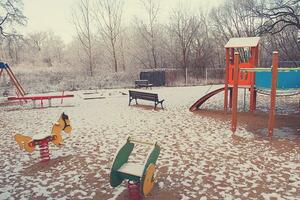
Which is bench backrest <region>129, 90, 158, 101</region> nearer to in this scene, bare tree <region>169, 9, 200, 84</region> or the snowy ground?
the snowy ground

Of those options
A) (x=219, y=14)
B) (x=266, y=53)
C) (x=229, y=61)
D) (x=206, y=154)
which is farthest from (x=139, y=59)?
(x=206, y=154)

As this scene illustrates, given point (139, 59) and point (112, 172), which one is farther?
point (139, 59)

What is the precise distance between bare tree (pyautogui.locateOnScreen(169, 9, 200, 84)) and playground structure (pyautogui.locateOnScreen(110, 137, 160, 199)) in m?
27.3

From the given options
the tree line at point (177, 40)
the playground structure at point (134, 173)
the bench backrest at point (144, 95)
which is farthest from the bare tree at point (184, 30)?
the playground structure at point (134, 173)

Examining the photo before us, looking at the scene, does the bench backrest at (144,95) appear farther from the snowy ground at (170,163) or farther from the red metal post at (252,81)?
the red metal post at (252,81)

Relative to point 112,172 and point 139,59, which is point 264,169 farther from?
point 139,59

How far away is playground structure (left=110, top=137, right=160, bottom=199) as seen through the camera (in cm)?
428

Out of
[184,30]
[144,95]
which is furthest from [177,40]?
[144,95]

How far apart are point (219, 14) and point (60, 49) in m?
34.6

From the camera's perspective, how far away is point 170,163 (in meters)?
5.79

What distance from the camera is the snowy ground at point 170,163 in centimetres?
457

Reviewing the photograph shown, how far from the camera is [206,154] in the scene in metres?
6.27

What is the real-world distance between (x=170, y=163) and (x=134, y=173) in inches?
59.9

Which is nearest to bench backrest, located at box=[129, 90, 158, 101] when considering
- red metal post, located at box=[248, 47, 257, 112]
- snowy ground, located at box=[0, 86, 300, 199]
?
snowy ground, located at box=[0, 86, 300, 199]
